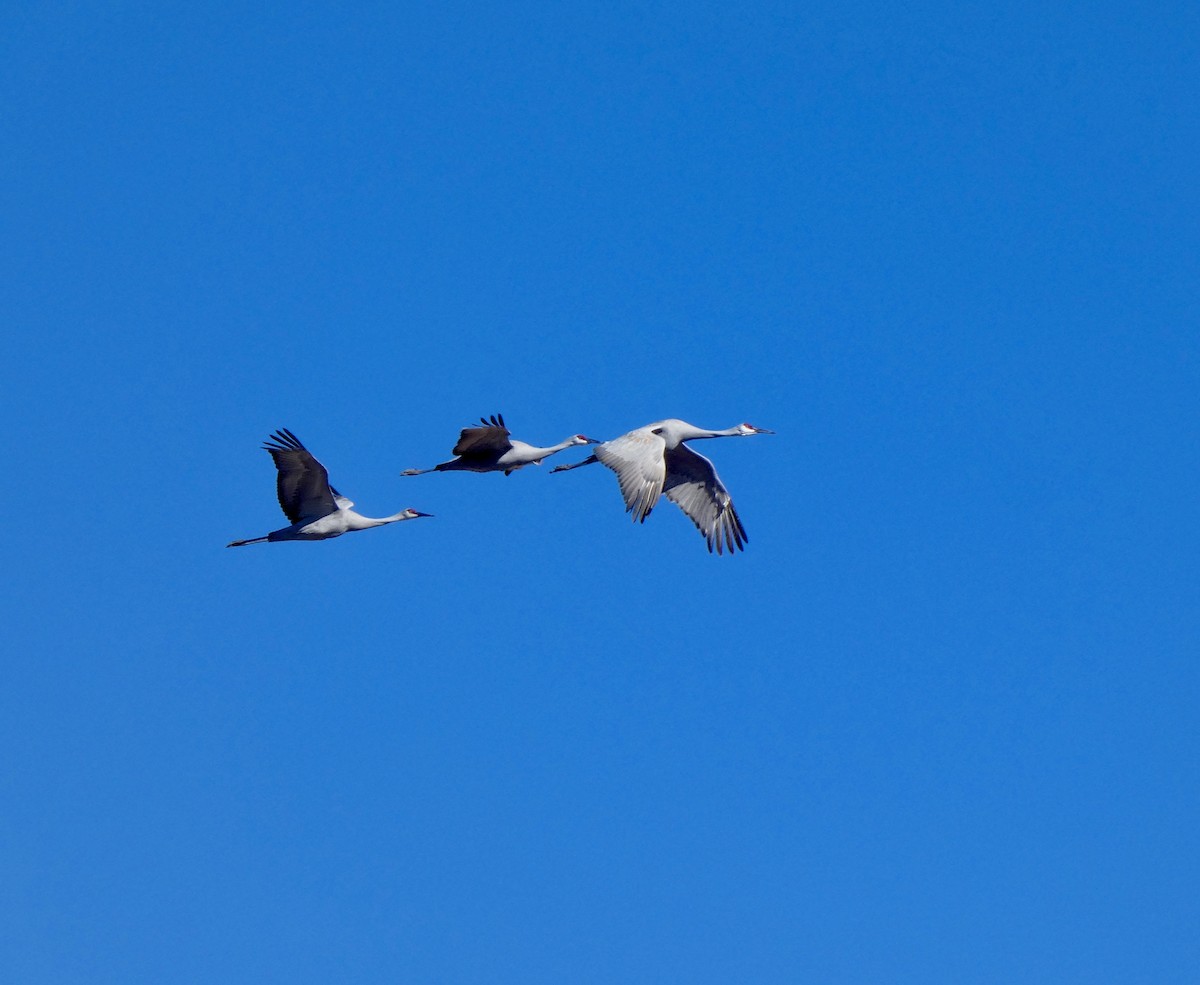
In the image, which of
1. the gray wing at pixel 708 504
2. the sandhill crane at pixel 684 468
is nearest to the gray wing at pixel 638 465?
the sandhill crane at pixel 684 468

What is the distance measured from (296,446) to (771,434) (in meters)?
8.69

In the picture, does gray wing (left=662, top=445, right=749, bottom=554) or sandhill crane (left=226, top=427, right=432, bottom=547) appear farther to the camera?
gray wing (left=662, top=445, right=749, bottom=554)

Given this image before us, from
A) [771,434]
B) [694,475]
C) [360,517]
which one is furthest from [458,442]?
[771,434]

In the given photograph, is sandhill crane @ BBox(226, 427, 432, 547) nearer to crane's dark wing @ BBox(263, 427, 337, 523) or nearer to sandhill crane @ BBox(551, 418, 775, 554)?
crane's dark wing @ BBox(263, 427, 337, 523)

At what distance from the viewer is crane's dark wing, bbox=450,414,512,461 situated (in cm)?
2269

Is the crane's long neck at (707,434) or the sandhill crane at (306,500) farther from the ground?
the crane's long neck at (707,434)

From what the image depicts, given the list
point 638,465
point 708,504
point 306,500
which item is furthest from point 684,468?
point 306,500

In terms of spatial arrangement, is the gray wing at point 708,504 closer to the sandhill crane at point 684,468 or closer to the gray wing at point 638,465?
the sandhill crane at point 684,468

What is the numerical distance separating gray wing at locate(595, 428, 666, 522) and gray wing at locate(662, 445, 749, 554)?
2.11m

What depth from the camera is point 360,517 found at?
22.7m

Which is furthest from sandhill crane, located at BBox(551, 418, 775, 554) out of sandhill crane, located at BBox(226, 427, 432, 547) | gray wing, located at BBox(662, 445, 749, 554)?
sandhill crane, located at BBox(226, 427, 432, 547)

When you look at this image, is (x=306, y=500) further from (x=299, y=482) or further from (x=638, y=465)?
(x=638, y=465)

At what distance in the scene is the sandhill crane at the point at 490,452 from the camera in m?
22.8

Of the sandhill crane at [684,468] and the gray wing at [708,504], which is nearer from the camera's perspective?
the sandhill crane at [684,468]
